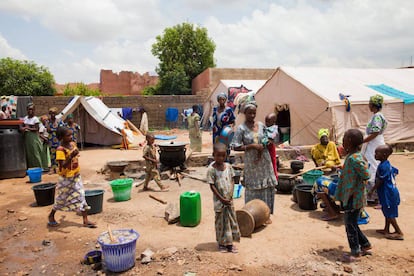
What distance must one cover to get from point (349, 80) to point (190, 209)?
A: 30.8 ft

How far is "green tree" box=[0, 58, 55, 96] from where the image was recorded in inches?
800

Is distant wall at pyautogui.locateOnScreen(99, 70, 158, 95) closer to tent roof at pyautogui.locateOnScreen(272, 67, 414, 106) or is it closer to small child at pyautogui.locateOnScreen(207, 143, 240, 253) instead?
tent roof at pyautogui.locateOnScreen(272, 67, 414, 106)

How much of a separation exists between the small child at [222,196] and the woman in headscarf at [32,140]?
19.7ft

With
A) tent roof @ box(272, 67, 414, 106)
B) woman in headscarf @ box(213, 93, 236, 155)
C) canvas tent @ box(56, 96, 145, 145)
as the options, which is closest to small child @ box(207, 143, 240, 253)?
woman in headscarf @ box(213, 93, 236, 155)

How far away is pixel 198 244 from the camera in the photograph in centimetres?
386

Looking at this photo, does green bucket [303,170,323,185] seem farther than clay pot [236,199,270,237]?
Yes

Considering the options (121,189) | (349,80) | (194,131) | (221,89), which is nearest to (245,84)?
(221,89)

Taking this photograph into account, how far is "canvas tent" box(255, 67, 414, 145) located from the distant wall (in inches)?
813

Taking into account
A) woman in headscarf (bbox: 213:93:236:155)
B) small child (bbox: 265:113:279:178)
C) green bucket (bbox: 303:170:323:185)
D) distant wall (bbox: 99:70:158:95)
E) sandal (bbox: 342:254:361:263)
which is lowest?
sandal (bbox: 342:254:361:263)

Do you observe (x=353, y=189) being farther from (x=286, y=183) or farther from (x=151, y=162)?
(x=151, y=162)

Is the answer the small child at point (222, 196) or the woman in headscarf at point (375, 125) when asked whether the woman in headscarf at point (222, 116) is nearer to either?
the woman in headscarf at point (375, 125)

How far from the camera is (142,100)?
17.9 m

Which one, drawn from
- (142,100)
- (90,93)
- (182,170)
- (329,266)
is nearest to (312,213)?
(329,266)

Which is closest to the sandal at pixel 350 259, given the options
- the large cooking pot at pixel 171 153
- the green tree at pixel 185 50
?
the large cooking pot at pixel 171 153
